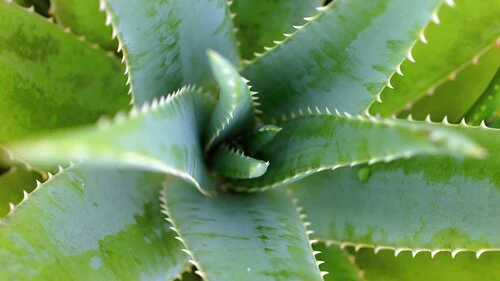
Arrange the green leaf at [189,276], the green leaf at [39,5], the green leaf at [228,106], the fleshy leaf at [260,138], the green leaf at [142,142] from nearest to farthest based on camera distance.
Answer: the green leaf at [142,142] < the green leaf at [228,106] < the fleshy leaf at [260,138] < the green leaf at [189,276] < the green leaf at [39,5]

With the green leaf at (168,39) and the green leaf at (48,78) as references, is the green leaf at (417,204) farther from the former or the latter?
the green leaf at (48,78)

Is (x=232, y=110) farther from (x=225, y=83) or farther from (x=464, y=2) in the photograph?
(x=464, y=2)

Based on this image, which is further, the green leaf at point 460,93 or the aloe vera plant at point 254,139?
the green leaf at point 460,93

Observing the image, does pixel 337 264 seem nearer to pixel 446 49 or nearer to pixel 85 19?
pixel 446 49

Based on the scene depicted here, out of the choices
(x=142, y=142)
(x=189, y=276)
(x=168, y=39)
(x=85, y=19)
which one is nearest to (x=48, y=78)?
(x=85, y=19)

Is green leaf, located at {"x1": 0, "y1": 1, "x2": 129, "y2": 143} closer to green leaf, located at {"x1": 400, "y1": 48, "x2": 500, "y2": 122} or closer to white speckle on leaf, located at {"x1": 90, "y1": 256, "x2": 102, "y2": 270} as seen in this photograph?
white speckle on leaf, located at {"x1": 90, "y1": 256, "x2": 102, "y2": 270}

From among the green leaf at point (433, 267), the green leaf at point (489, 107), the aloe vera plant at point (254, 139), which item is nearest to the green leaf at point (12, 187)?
the aloe vera plant at point (254, 139)

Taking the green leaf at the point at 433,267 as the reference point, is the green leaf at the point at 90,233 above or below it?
above

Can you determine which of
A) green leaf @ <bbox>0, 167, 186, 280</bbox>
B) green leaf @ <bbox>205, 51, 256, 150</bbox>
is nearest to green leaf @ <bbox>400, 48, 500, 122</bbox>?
green leaf @ <bbox>205, 51, 256, 150</bbox>
